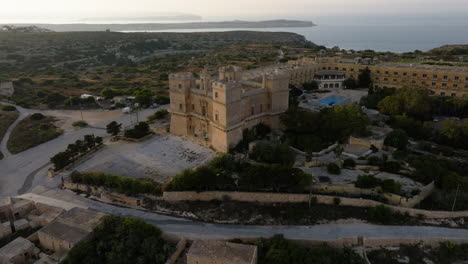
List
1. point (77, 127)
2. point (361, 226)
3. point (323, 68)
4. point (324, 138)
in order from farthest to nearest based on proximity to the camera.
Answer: point (323, 68) < point (77, 127) < point (324, 138) < point (361, 226)

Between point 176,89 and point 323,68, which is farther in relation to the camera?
point 323,68

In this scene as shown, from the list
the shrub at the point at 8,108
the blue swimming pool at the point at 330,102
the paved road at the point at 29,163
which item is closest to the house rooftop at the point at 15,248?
the paved road at the point at 29,163

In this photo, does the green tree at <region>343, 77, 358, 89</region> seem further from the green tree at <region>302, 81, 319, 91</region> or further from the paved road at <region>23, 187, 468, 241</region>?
the paved road at <region>23, 187, 468, 241</region>

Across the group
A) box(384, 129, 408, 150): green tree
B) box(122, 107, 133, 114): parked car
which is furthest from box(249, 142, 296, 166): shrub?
box(122, 107, 133, 114): parked car

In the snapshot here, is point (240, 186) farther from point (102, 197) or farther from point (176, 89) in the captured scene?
point (176, 89)

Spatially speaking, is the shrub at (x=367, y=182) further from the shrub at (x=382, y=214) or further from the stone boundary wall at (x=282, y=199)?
the shrub at (x=382, y=214)

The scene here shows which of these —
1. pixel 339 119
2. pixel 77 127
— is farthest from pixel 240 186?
pixel 77 127

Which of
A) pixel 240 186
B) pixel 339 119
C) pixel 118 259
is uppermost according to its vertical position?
pixel 339 119
